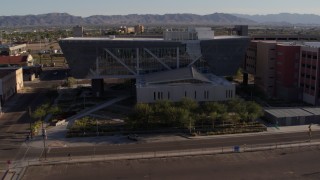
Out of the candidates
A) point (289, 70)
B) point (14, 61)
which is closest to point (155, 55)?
point (289, 70)

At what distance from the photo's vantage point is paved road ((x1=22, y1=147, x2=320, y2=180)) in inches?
1537

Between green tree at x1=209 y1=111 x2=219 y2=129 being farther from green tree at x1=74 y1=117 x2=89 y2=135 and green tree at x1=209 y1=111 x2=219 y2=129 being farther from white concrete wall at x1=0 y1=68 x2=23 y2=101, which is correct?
white concrete wall at x1=0 y1=68 x2=23 y2=101

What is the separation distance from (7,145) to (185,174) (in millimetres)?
23406

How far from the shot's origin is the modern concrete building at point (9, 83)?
236 feet

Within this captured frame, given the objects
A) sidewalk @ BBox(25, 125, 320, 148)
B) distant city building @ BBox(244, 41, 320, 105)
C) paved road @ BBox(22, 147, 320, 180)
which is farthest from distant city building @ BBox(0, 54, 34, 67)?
paved road @ BBox(22, 147, 320, 180)

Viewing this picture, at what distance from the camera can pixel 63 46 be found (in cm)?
6744

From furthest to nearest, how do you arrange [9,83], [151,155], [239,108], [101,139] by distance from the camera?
[9,83] → [239,108] → [101,139] → [151,155]

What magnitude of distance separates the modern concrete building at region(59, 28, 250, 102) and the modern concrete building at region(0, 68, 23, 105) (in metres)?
13.7

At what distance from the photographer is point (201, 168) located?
41.0 m

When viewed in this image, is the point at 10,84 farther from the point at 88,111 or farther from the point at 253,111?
the point at 253,111

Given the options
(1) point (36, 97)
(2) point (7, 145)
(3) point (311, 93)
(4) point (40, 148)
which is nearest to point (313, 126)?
(3) point (311, 93)

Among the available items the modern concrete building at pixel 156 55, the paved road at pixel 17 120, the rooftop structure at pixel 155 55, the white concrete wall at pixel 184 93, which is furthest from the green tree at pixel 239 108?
the paved road at pixel 17 120

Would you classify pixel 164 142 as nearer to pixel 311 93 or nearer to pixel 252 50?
pixel 311 93

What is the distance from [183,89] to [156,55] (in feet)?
38.0
